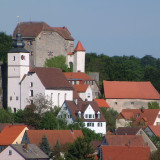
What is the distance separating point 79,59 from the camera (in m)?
97.4

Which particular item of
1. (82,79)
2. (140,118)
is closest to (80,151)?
(140,118)

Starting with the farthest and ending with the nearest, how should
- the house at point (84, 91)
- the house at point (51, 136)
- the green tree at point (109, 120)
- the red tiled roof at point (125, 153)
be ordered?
1. the house at point (84, 91)
2. the green tree at point (109, 120)
3. the house at point (51, 136)
4. the red tiled roof at point (125, 153)

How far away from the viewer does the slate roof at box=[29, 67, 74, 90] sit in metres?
85.3

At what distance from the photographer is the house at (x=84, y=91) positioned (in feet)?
300

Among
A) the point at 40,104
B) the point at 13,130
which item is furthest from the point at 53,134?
the point at 40,104

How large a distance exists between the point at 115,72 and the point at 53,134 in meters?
30.7

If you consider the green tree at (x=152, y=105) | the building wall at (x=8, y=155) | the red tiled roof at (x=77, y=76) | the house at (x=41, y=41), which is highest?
the house at (x=41, y=41)

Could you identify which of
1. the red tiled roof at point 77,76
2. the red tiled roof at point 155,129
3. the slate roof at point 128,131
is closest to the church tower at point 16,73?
the red tiled roof at point 77,76

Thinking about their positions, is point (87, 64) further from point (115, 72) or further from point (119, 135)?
point (119, 135)

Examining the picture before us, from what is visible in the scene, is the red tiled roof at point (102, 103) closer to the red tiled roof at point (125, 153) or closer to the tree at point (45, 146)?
the tree at point (45, 146)

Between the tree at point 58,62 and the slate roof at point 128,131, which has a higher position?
→ the tree at point 58,62

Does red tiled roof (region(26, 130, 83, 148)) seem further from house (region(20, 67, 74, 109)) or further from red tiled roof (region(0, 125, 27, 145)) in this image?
house (region(20, 67, 74, 109))

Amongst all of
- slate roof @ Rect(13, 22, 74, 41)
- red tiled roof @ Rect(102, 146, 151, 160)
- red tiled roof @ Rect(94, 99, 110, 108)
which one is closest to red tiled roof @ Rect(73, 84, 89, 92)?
red tiled roof @ Rect(94, 99, 110, 108)

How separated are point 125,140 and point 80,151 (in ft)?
19.8
